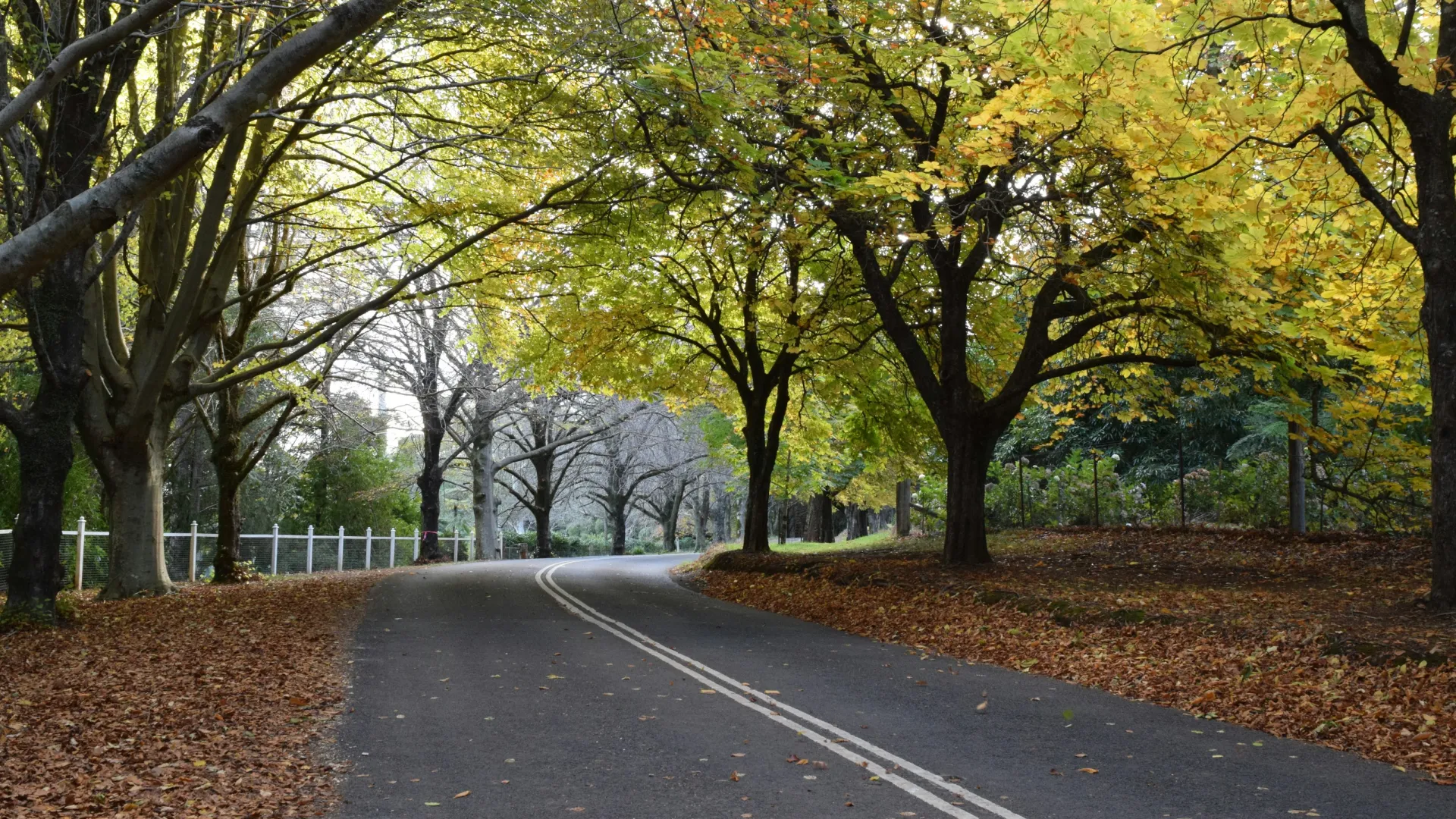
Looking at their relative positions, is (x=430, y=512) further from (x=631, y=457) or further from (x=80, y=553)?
(x=631, y=457)

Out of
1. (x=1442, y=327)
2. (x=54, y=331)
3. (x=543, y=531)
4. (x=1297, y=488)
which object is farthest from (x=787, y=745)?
(x=543, y=531)

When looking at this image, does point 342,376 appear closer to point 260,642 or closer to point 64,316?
point 64,316

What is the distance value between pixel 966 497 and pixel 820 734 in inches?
383

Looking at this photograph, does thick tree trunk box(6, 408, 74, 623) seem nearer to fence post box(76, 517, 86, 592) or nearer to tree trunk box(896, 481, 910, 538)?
fence post box(76, 517, 86, 592)

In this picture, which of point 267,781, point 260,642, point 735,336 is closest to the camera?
point 267,781

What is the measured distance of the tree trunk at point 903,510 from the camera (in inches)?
1140

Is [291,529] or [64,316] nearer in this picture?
[64,316]

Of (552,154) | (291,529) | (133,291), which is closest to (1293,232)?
(552,154)

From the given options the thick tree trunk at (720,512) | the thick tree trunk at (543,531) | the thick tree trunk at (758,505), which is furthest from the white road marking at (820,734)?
the thick tree trunk at (720,512)

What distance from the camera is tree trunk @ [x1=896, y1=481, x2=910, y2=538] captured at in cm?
2895

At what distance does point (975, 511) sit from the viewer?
1622cm

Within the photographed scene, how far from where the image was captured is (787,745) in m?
6.71

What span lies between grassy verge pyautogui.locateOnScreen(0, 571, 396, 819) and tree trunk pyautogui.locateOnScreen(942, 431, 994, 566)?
9051 millimetres

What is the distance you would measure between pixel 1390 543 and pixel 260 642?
637 inches
